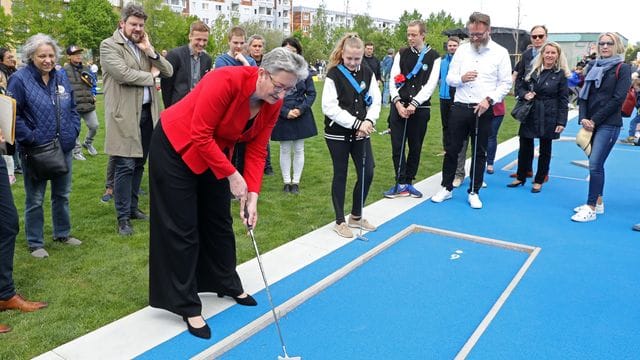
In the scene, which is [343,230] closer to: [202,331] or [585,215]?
[202,331]

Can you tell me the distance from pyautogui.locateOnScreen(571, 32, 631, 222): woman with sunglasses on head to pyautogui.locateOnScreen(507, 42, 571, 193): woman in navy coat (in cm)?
86

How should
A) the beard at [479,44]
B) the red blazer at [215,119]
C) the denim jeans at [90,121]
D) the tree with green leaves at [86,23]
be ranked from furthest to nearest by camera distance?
the tree with green leaves at [86,23], the denim jeans at [90,121], the beard at [479,44], the red blazer at [215,119]

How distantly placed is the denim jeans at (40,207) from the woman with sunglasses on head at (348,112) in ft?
7.82

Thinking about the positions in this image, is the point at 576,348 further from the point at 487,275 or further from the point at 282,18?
the point at 282,18

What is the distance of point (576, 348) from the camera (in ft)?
9.87

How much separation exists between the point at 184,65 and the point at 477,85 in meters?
3.27

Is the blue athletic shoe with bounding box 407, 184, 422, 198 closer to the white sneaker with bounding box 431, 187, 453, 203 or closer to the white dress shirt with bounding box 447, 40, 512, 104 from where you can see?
the white sneaker with bounding box 431, 187, 453, 203

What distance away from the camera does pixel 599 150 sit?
542cm

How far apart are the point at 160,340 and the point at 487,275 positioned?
2544 millimetres

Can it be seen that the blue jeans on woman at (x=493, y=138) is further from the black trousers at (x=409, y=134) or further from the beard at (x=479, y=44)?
the beard at (x=479, y=44)

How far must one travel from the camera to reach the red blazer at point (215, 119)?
2760mm

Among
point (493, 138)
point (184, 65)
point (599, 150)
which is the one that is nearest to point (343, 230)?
point (184, 65)

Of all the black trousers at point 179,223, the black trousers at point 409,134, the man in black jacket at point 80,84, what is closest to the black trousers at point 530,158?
the black trousers at point 409,134

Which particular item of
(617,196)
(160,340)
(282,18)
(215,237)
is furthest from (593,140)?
(282,18)
